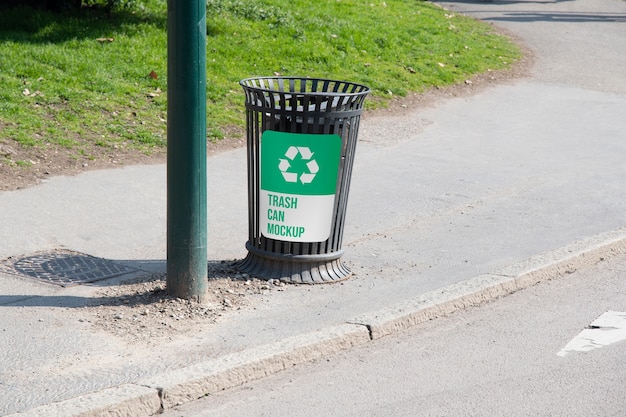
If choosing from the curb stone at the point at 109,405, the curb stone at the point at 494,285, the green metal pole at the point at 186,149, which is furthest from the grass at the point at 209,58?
the curb stone at the point at 109,405

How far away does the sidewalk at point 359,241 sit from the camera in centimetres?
494

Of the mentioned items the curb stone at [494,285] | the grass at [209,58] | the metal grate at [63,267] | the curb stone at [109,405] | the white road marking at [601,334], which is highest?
the grass at [209,58]

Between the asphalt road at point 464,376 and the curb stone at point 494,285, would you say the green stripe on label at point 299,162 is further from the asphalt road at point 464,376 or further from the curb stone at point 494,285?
the asphalt road at point 464,376

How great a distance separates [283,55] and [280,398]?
9.40 m

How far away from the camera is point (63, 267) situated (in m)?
6.50

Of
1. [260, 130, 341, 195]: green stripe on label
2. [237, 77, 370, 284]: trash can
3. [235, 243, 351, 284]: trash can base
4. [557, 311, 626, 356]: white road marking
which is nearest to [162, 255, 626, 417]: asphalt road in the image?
[557, 311, 626, 356]: white road marking

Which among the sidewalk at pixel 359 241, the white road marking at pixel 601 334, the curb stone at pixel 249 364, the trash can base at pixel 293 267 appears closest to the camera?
the curb stone at pixel 249 364

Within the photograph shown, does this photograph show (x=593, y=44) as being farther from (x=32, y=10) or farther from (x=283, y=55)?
(x=32, y=10)

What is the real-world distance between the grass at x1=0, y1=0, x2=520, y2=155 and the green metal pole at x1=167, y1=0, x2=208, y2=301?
3957 millimetres

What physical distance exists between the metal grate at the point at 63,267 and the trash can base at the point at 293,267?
84 cm

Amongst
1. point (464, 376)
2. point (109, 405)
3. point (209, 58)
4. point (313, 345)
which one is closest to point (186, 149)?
point (313, 345)

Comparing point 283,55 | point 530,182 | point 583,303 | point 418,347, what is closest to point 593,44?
point 283,55

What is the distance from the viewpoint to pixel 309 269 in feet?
21.4

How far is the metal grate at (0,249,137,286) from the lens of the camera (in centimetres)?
627
